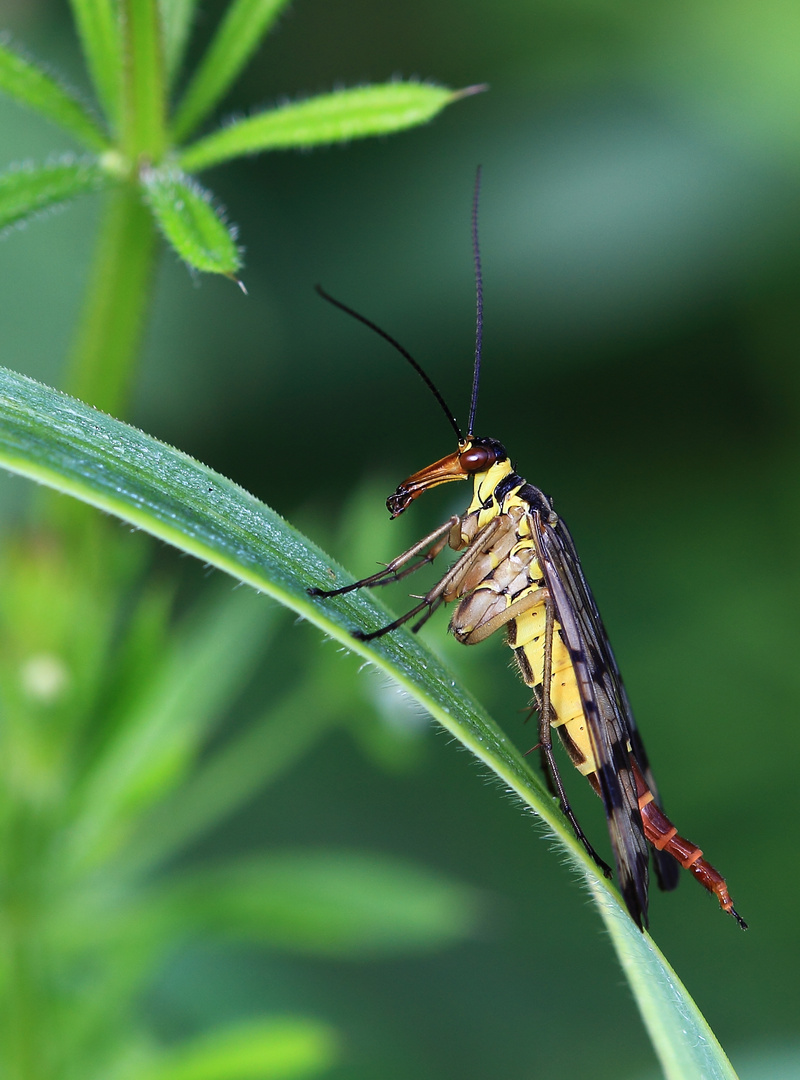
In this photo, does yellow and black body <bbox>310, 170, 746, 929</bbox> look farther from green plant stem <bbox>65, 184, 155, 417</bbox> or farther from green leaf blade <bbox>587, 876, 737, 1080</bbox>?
green leaf blade <bbox>587, 876, 737, 1080</bbox>

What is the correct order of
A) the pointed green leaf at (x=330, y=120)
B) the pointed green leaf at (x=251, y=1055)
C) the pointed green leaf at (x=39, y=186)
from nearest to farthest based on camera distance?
1. the pointed green leaf at (x=39, y=186)
2. the pointed green leaf at (x=330, y=120)
3. the pointed green leaf at (x=251, y=1055)

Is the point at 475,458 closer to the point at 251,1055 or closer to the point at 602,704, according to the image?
the point at 602,704

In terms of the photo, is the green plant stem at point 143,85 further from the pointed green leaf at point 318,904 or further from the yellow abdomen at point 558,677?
the pointed green leaf at point 318,904

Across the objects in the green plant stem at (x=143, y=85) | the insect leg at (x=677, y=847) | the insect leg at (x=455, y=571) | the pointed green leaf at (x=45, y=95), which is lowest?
the insect leg at (x=677, y=847)

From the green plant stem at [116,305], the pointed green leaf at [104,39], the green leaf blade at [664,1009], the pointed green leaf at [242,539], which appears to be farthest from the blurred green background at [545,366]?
the green leaf blade at [664,1009]

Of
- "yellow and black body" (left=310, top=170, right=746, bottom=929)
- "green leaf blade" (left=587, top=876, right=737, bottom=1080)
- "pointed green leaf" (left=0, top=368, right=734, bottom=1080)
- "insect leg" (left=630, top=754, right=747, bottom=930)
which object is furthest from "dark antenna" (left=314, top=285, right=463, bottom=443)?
"green leaf blade" (left=587, top=876, right=737, bottom=1080)

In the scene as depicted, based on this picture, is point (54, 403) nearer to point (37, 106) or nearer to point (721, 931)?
point (37, 106)

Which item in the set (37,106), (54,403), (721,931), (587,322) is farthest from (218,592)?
(54,403)

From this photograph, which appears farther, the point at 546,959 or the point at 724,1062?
the point at 546,959
